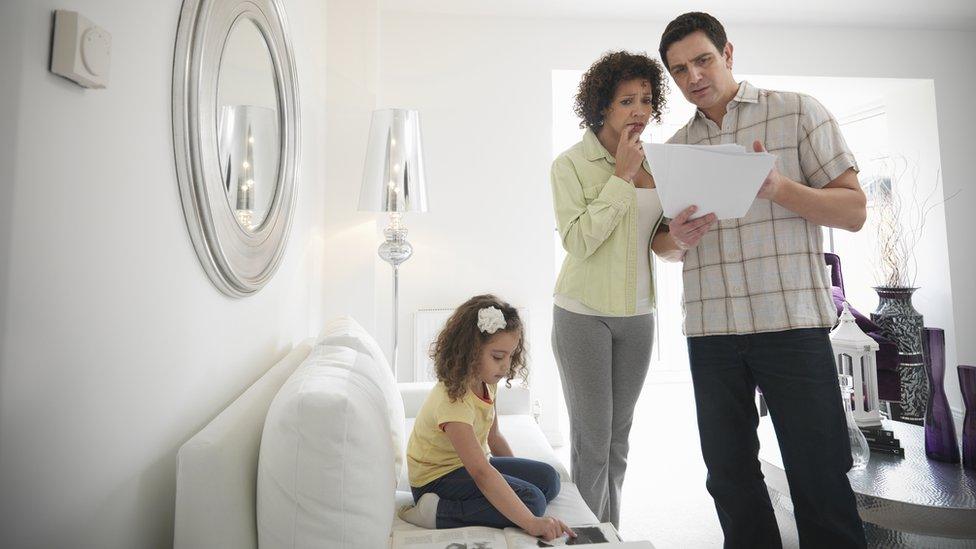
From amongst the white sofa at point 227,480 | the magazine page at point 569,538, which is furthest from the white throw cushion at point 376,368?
the magazine page at point 569,538

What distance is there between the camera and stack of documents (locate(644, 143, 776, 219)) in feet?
3.65

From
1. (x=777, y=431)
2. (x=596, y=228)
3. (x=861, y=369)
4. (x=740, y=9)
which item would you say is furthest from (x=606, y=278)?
(x=740, y=9)

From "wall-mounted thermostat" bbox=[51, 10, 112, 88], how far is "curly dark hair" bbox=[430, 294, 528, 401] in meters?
0.94

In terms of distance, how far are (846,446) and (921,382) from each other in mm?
2685

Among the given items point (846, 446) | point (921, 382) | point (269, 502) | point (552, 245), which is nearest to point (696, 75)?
point (846, 446)

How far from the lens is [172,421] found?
1028 millimetres

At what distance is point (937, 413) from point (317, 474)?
6.67 ft

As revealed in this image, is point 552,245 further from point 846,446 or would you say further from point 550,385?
point 846,446

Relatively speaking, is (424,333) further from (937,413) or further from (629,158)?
(937,413)

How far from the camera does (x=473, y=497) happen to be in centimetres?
131

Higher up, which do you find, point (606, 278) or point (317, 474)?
point (606, 278)

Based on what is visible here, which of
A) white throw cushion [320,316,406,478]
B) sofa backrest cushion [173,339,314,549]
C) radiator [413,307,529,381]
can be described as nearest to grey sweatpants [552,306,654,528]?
white throw cushion [320,316,406,478]

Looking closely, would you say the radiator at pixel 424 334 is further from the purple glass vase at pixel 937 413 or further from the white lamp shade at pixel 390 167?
the purple glass vase at pixel 937 413

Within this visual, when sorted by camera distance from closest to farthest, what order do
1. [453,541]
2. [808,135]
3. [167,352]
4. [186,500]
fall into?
[186,500] → [167,352] → [453,541] → [808,135]
